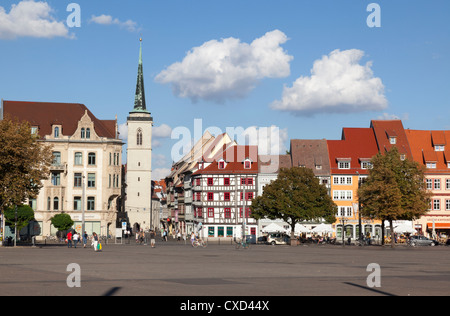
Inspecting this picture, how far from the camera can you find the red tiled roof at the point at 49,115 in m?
101

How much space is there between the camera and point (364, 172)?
103 meters

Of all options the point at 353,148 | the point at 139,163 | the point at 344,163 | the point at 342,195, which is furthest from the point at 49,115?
the point at 353,148

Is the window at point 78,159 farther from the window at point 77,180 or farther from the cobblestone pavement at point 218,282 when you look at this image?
the cobblestone pavement at point 218,282

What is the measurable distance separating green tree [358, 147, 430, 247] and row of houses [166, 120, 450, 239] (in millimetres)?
25397

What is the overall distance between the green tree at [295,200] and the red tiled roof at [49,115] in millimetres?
31190

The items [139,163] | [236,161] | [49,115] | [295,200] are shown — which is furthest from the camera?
[139,163]

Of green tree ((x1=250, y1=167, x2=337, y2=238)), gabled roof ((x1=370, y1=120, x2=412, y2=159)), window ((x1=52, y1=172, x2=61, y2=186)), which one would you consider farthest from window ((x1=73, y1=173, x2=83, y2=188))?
gabled roof ((x1=370, y1=120, x2=412, y2=159))

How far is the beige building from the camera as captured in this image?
322 feet

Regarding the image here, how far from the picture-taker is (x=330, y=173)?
103250 millimetres

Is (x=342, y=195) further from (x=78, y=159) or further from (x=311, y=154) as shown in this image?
(x=78, y=159)

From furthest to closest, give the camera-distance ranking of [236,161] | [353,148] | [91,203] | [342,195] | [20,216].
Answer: [353,148] < [236,161] < [342,195] < [91,203] < [20,216]

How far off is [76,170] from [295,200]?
114ft

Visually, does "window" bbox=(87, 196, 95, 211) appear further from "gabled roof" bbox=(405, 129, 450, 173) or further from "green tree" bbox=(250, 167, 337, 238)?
"gabled roof" bbox=(405, 129, 450, 173)
